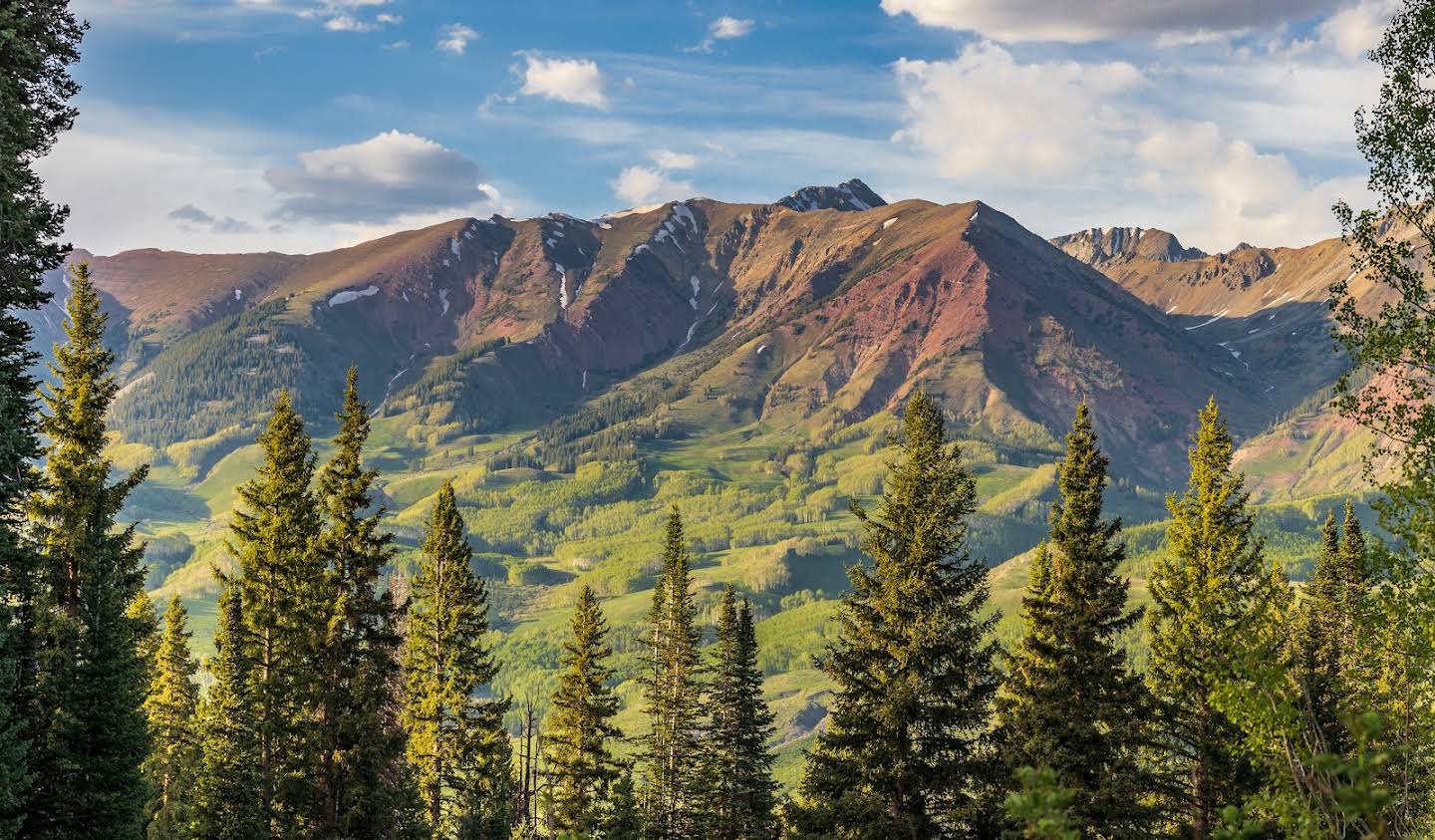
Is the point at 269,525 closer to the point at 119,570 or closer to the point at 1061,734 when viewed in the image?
the point at 119,570

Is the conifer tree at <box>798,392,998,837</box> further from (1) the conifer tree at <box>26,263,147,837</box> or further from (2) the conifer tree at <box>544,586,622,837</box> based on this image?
(2) the conifer tree at <box>544,586,622,837</box>

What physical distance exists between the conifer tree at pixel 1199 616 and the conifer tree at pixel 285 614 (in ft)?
98.5

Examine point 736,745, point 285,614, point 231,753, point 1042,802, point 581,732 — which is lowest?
point 736,745

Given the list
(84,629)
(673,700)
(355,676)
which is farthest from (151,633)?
(673,700)

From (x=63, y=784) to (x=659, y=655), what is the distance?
3831 cm

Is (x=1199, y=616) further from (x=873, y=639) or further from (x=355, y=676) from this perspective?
(x=355, y=676)

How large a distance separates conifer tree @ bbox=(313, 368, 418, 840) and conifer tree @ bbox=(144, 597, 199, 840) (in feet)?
62.8

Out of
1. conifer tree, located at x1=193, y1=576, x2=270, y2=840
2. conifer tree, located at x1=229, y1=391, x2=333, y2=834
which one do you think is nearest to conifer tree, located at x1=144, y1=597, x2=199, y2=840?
conifer tree, located at x1=193, y1=576, x2=270, y2=840

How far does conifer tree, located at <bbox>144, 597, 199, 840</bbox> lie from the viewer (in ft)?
193

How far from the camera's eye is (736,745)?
6259cm

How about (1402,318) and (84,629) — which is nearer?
(1402,318)

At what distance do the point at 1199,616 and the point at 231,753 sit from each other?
130ft

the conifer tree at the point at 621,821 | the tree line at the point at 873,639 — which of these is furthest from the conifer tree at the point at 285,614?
the conifer tree at the point at 621,821

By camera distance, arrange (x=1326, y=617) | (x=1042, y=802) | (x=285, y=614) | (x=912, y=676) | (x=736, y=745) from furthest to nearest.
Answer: (x=736, y=745) < (x=1326, y=617) < (x=285, y=614) < (x=912, y=676) < (x=1042, y=802)
